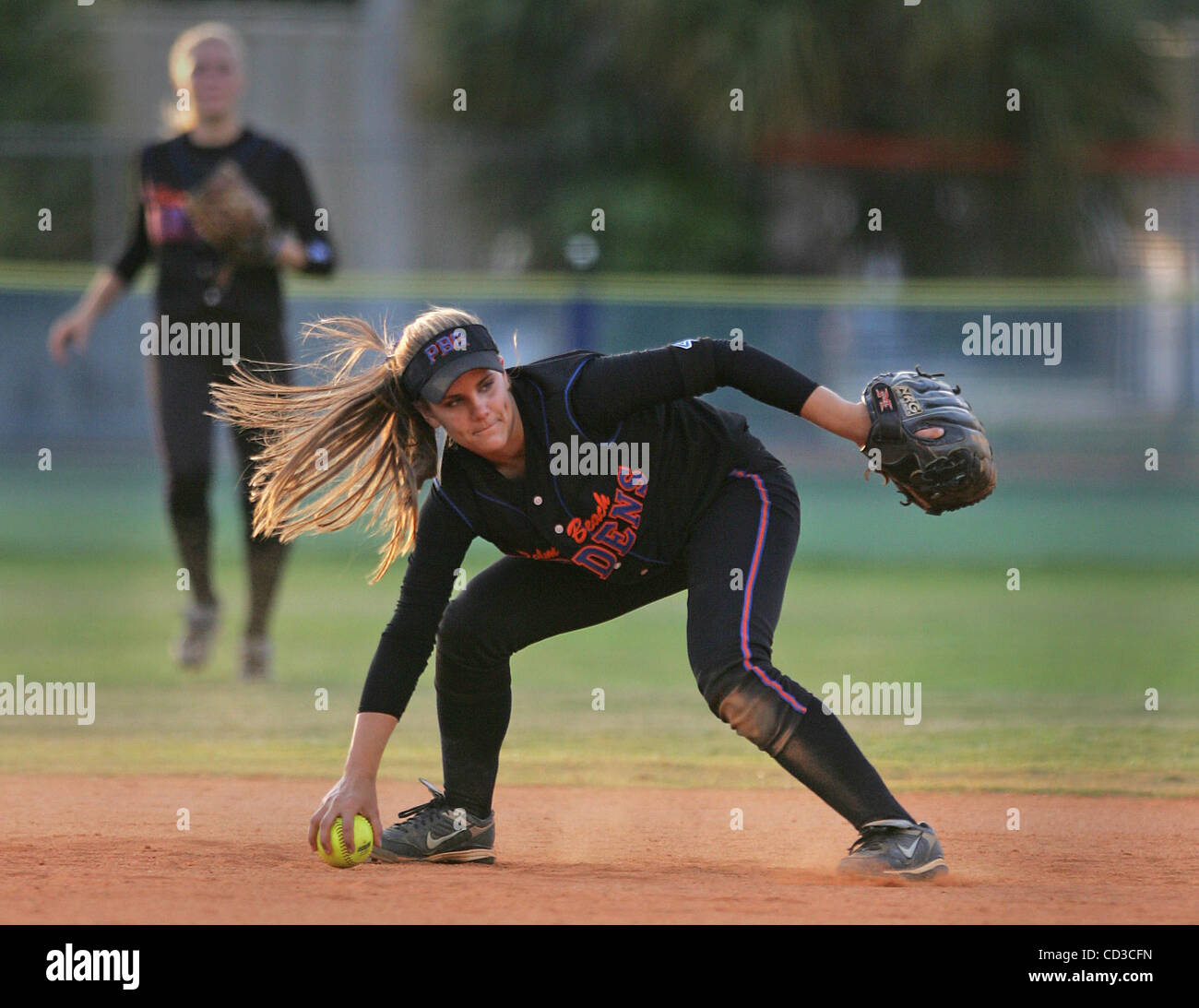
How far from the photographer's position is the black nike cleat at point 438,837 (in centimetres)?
392

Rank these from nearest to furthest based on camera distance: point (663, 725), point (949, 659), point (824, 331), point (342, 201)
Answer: point (663, 725) < point (949, 659) < point (824, 331) < point (342, 201)

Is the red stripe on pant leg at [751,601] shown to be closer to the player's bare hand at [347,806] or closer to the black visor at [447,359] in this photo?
the black visor at [447,359]

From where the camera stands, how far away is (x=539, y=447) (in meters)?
3.73

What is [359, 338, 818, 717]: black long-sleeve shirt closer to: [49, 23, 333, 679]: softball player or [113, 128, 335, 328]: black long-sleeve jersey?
[49, 23, 333, 679]: softball player

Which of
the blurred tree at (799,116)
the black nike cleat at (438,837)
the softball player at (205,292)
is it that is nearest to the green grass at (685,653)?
the softball player at (205,292)


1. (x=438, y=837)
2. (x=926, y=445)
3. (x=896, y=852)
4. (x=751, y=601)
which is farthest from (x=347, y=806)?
(x=926, y=445)

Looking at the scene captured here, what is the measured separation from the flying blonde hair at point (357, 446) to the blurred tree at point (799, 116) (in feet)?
45.6

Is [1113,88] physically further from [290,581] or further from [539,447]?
[539,447]

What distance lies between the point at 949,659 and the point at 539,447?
400cm

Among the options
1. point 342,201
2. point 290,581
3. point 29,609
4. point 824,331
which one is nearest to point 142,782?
point 29,609

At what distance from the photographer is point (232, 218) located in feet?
20.6
